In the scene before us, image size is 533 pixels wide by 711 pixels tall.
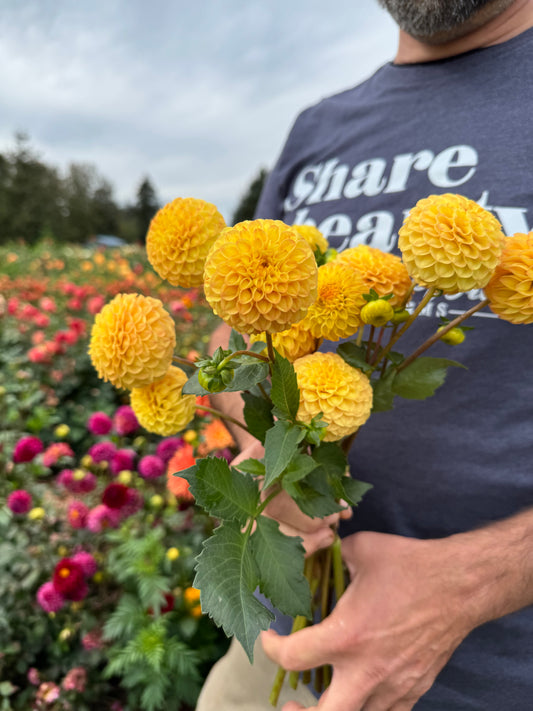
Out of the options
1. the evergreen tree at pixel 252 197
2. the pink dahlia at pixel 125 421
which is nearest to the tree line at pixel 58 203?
the evergreen tree at pixel 252 197

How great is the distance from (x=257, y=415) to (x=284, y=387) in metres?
0.10

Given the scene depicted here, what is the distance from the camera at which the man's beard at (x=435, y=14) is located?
0.82 metres

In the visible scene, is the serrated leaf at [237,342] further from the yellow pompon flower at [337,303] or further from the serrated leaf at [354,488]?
the serrated leaf at [354,488]

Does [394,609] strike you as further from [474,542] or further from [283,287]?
[283,287]

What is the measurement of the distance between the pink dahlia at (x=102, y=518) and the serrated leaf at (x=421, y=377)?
1.13m

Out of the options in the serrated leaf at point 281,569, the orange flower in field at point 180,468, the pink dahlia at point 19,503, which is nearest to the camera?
the serrated leaf at point 281,569

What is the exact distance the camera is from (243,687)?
0.93 m

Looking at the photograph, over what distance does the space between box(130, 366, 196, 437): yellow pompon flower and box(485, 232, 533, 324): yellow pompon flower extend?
37cm

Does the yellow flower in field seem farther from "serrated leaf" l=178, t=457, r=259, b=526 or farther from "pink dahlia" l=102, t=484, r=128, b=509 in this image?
"pink dahlia" l=102, t=484, r=128, b=509

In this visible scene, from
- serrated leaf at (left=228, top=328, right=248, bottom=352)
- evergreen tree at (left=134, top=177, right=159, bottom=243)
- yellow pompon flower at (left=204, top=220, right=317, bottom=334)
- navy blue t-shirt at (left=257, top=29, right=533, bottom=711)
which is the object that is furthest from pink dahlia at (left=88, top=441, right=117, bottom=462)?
evergreen tree at (left=134, top=177, right=159, bottom=243)

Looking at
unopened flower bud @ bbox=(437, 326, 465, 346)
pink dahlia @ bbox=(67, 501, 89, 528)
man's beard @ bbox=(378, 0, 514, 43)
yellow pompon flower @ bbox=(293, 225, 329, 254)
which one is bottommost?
pink dahlia @ bbox=(67, 501, 89, 528)

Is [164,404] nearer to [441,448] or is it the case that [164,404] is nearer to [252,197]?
[441,448]

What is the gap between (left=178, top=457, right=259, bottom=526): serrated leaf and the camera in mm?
476

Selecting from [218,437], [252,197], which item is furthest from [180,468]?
[252,197]
